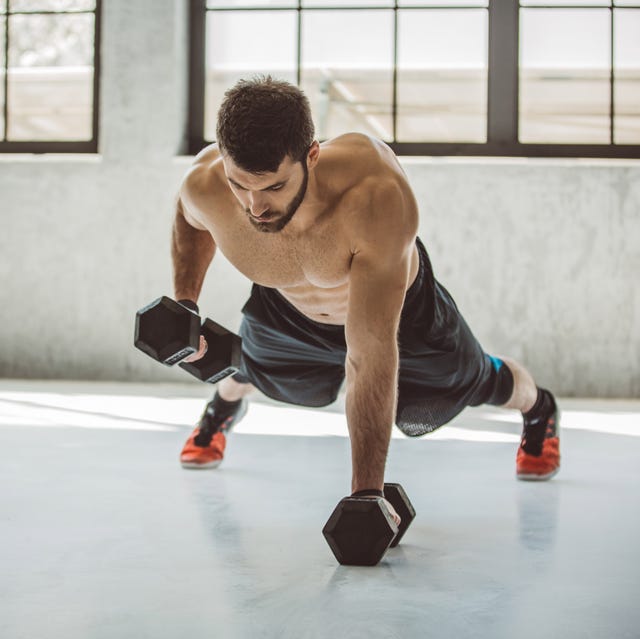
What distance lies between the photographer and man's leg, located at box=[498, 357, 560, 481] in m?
2.08

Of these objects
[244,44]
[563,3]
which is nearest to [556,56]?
[563,3]

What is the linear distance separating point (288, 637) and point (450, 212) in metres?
3.18

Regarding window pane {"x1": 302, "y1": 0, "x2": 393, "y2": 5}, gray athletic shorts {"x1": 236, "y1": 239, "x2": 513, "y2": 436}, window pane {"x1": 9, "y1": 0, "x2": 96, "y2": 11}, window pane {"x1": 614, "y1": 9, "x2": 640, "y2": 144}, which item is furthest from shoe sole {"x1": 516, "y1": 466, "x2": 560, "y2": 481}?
window pane {"x1": 9, "y1": 0, "x2": 96, "y2": 11}

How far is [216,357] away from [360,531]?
507 millimetres

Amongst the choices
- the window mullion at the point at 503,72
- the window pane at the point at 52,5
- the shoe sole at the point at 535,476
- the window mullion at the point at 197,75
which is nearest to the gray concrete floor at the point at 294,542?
the shoe sole at the point at 535,476

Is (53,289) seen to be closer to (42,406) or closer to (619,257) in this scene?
(42,406)

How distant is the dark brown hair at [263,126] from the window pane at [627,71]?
10.3 feet

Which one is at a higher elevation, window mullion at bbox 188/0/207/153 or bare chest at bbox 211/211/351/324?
window mullion at bbox 188/0/207/153

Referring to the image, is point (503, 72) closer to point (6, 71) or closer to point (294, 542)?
point (6, 71)

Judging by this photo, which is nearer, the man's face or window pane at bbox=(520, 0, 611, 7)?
the man's face

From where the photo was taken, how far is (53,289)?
14.0 feet

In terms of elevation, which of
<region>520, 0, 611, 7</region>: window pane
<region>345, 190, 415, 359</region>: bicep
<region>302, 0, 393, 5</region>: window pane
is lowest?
<region>345, 190, 415, 359</region>: bicep

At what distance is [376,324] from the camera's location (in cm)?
139

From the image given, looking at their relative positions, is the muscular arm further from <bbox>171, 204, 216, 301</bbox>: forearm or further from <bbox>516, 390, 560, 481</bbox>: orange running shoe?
<bbox>516, 390, 560, 481</bbox>: orange running shoe
